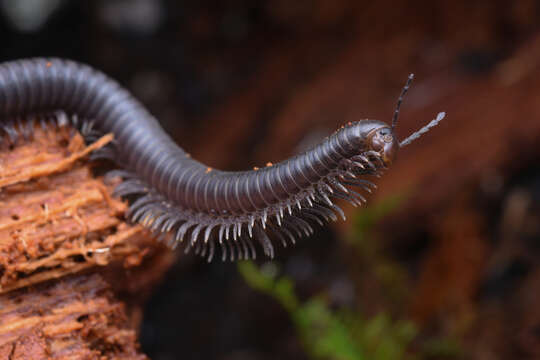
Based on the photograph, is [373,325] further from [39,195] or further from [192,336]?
[39,195]

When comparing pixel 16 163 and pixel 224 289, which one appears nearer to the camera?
pixel 16 163

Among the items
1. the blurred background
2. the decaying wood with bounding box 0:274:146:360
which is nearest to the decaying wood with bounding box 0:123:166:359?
the decaying wood with bounding box 0:274:146:360

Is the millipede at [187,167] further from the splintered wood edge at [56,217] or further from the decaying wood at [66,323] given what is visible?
the decaying wood at [66,323]

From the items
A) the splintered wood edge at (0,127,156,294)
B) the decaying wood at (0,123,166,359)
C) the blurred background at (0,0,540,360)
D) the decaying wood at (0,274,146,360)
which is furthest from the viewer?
the blurred background at (0,0,540,360)

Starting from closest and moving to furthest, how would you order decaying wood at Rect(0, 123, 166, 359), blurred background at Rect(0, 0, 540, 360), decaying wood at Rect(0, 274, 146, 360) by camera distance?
decaying wood at Rect(0, 274, 146, 360) → decaying wood at Rect(0, 123, 166, 359) → blurred background at Rect(0, 0, 540, 360)

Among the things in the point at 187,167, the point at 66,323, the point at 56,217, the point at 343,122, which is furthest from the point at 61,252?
the point at 343,122

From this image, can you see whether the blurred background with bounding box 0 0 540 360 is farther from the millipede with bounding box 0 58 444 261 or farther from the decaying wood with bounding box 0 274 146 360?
the millipede with bounding box 0 58 444 261

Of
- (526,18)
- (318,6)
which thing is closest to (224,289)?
(318,6)
